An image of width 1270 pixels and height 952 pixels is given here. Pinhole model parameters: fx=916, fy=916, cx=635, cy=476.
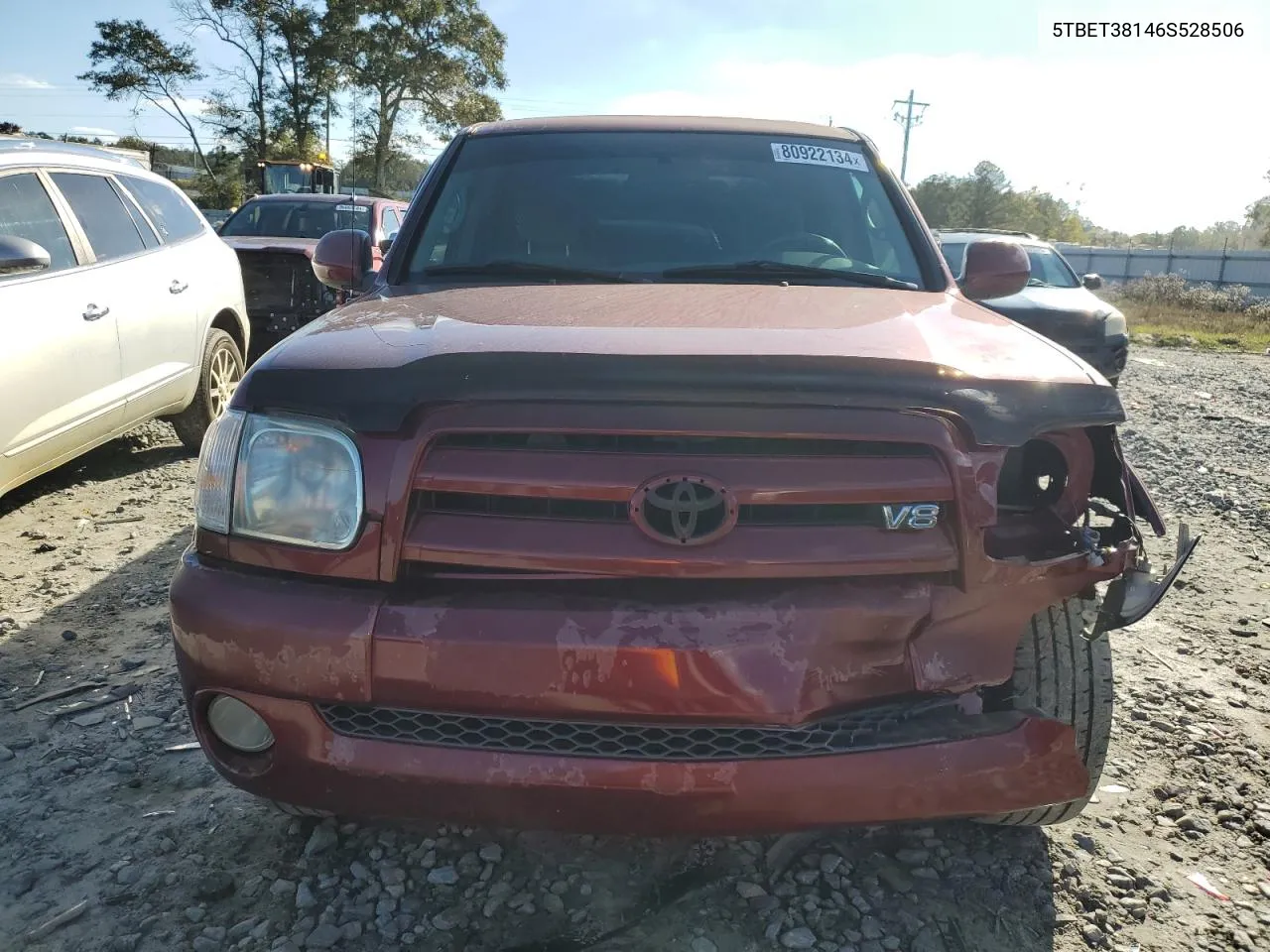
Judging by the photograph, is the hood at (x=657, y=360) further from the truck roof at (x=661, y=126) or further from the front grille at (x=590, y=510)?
the truck roof at (x=661, y=126)

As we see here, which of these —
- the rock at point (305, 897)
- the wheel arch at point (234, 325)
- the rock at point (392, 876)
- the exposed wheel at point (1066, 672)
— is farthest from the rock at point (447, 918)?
the wheel arch at point (234, 325)

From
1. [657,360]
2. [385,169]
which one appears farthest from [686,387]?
[385,169]

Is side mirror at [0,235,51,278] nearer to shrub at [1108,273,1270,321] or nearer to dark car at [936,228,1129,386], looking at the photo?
dark car at [936,228,1129,386]

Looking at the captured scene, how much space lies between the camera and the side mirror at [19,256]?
3.43 m

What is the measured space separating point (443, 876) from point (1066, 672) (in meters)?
1.40

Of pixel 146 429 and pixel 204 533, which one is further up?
pixel 204 533

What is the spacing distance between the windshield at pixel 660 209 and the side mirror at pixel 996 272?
0.29 m

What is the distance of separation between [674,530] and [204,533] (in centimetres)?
91

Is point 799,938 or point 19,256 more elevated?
point 19,256

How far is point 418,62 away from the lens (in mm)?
34469

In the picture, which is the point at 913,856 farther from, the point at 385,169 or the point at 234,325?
the point at 385,169

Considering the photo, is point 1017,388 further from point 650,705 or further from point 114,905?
point 114,905

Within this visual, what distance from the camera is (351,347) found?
1.81 m

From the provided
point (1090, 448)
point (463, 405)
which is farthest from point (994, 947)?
point (463, 405)
